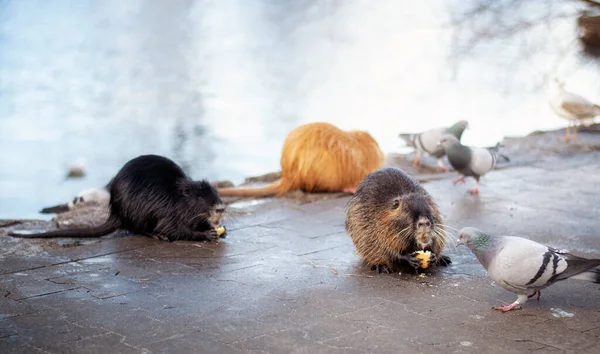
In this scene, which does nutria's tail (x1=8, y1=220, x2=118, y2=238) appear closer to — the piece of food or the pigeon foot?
the piece of food

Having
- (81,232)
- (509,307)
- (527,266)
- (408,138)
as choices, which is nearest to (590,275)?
(527,266)

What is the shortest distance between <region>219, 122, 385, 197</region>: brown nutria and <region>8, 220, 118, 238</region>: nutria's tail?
5.69 feet

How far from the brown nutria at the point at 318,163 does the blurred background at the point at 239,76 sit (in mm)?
1818

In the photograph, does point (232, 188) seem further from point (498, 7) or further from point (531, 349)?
point (498, 7)

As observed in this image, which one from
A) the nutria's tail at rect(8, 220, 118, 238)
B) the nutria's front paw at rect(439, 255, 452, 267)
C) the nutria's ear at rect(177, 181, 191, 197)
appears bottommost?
the nutria's front paw at rect(439, 255, 452, 267)

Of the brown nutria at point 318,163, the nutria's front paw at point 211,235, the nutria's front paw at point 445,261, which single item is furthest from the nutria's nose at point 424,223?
the brown nutria at point 318,163

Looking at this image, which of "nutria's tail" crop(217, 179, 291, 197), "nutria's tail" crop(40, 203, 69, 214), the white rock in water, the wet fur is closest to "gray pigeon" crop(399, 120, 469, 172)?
"nutria's tail" crop(217, 179, 291, 197)

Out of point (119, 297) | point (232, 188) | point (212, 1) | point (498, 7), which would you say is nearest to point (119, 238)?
point (119, 297)

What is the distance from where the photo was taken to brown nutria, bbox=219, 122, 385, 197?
6.97 metres

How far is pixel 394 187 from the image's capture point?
4512mm

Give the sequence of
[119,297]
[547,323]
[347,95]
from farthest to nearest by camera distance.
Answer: [347,95] < [119,297] < [547,323]

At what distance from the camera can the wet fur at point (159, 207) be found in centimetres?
523

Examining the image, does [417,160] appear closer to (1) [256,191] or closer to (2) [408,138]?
(2) [408,138]

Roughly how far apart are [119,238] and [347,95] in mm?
8539
